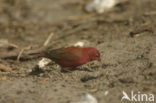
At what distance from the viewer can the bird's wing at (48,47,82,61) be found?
16.2ft

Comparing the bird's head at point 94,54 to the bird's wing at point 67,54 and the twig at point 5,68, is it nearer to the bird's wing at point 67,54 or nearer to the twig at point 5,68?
the bird's wing at point 67,54

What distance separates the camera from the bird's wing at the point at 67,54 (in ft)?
16.2

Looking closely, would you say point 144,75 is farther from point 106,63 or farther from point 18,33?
point 18,33

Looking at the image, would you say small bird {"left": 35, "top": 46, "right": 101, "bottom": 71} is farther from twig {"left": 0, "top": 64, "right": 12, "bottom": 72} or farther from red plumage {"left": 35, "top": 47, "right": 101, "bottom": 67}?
twig {"left": 0, "top": 64, "right": 12, "bottom": 72}

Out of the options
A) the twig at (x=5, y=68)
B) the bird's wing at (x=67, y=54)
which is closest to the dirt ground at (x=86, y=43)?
the twig at (x=5, y=68)

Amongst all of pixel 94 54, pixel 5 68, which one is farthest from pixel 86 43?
pixel 5 68

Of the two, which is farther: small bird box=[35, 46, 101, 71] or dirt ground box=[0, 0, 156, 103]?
small bird box=[35, 46, 101, 71]

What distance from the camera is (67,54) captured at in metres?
5.00

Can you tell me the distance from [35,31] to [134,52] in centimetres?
424

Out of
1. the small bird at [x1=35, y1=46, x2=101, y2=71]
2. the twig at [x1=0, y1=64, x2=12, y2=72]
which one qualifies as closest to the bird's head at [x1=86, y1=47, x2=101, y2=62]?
the small bird at [x1=35, y1=46, x2=101, y2=71]

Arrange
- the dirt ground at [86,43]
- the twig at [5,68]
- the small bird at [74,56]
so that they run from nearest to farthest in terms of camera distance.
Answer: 1. the dirt ground at [86,43]
2. the small bird at [74,56]
3. the twig at [5,68]

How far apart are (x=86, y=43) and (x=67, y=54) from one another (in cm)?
137

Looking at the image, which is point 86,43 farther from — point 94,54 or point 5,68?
point 5,68

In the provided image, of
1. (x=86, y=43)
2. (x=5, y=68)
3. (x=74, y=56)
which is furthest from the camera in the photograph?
(x=86, y=43)
